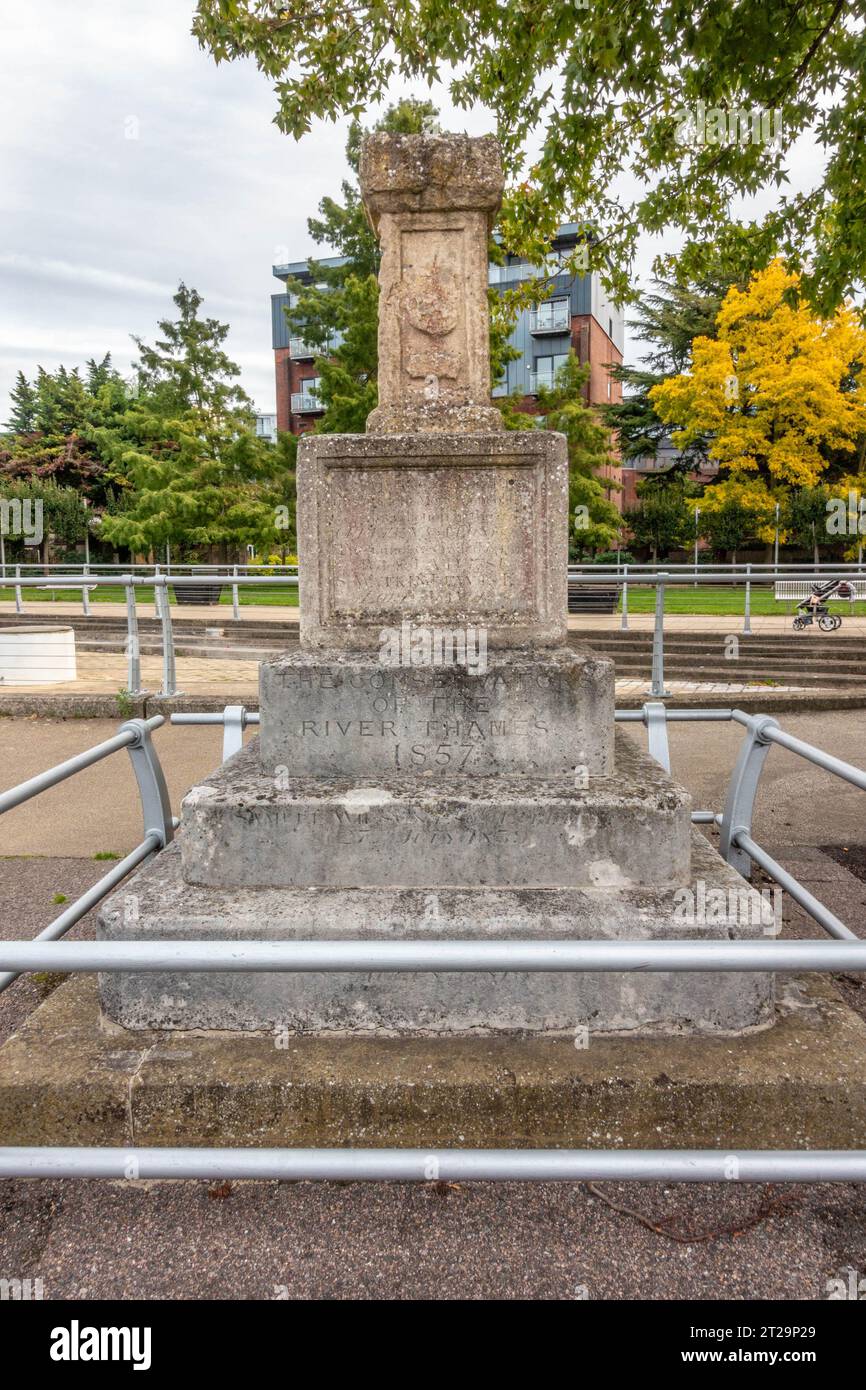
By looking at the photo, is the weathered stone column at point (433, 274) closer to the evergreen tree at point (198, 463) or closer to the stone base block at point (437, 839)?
the stone base block at point (437, 839)

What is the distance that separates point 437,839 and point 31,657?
888 cm

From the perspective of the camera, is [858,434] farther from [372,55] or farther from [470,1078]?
[470,1078]

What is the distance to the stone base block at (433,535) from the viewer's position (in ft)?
9.84

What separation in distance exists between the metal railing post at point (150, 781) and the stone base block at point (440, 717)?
2.51 ft

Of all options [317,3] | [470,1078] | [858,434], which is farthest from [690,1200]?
[858,434]

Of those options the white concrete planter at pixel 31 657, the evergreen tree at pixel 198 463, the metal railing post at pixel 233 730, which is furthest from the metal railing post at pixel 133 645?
the evergreen tree at pixel 198 463

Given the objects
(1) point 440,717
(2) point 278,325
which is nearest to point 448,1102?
A: (1) point 440,717

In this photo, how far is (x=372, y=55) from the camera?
19.4 ft

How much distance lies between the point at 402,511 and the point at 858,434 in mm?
30608

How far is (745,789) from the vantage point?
357cm

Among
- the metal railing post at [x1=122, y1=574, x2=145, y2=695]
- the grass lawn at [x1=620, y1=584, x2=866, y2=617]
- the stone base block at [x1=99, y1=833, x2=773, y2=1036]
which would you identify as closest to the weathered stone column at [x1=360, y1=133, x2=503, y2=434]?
the stone base block at [x1=99, y1=833, x2=773, y2=1036]

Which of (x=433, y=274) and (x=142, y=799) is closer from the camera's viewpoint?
(x=433, y=274)

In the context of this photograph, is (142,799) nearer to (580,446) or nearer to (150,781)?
(150,781)

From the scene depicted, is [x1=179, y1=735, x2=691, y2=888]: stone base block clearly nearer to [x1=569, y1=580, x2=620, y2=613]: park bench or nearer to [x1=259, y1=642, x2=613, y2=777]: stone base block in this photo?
[x1=259, y1=642, x2=613, y2=777]: stone base block
